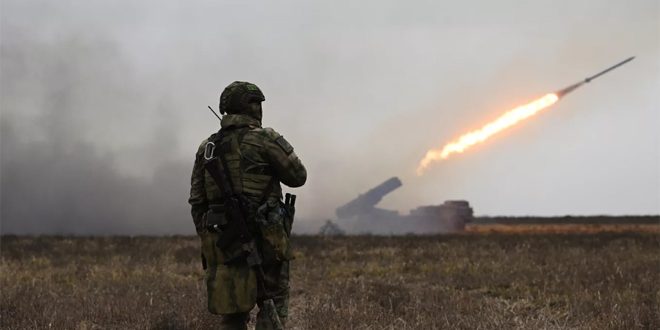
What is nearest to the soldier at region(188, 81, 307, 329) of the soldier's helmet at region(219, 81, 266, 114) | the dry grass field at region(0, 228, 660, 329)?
the soldier's helmet at region(219, 81, 266, 114)

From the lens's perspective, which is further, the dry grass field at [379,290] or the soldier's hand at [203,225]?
the dry grass field at [379,290]

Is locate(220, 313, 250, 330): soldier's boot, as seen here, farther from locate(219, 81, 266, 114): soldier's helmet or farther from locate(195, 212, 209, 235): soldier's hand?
locate(219, 81, 266, 114): soldier's helmet

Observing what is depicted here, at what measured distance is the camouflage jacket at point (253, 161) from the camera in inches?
185

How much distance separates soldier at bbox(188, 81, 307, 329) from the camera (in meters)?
4.68

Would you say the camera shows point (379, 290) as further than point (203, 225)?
Yes

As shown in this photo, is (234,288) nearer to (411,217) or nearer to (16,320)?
(16,320)

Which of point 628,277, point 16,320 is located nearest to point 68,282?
point 16,320

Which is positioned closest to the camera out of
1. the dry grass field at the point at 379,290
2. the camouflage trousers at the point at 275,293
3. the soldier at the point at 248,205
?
the soldier at the point at 248,205

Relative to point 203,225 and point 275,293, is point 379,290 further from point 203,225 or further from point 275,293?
point 203,225

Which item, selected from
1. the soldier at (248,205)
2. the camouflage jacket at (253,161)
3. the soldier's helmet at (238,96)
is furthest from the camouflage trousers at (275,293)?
A: the soldier's helmet at (238,96)

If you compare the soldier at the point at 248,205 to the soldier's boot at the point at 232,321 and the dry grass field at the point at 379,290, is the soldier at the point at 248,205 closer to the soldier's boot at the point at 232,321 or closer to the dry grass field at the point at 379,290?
the soldier's boot at the point at 232,321

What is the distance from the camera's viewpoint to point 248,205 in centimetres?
467

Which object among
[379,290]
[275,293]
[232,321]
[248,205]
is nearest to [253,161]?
[248,205]

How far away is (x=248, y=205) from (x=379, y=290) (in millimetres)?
5366
